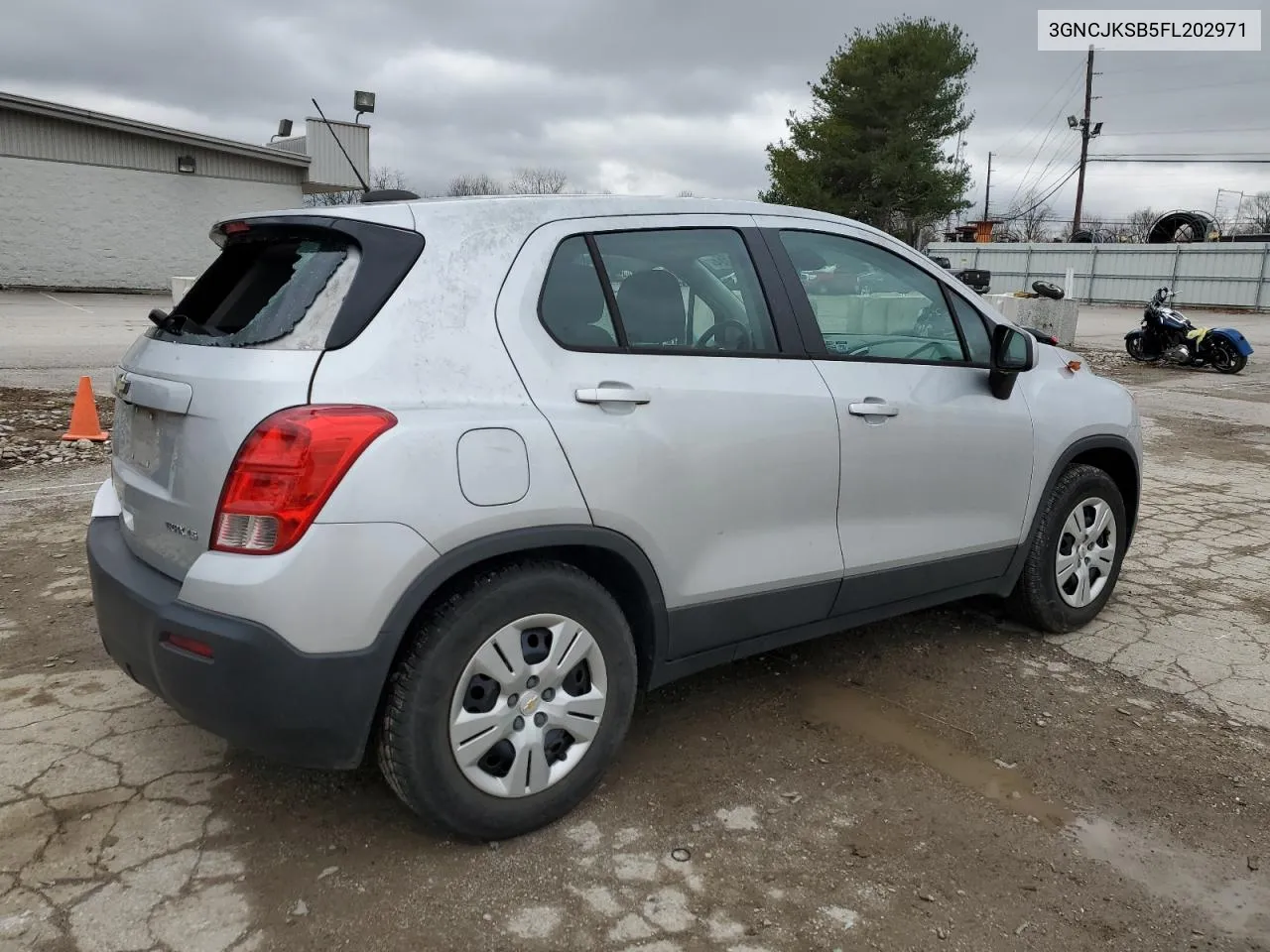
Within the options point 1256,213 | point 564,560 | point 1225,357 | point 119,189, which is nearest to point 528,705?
point 564,560

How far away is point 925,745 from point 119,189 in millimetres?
26569

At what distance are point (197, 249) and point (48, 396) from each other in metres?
18.8

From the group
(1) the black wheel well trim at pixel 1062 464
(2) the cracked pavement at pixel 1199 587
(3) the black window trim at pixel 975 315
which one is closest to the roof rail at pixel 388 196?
(3) the black window trim at pixel 975 315

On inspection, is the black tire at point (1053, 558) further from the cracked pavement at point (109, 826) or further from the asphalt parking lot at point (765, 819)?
the cracked pavement at point (109, 826)

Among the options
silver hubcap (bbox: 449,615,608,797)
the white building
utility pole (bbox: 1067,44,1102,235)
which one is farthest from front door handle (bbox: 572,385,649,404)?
utility pole (bbox: 1067,44,1102,235)

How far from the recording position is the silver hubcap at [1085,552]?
163 inches

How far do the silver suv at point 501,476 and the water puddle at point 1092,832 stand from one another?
0.39m

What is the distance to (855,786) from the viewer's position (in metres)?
3.02

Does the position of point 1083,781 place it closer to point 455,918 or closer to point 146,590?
point 455,918

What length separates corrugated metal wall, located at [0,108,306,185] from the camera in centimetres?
2252

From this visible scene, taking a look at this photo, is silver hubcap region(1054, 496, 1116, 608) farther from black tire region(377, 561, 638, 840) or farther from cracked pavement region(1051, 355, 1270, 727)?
black tire region(377, 561, 638, 840)

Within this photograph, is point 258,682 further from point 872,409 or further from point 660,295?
point 872,409

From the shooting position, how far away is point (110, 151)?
2416 centimetres

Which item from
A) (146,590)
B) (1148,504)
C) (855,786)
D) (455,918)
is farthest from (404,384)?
(1148,504)
